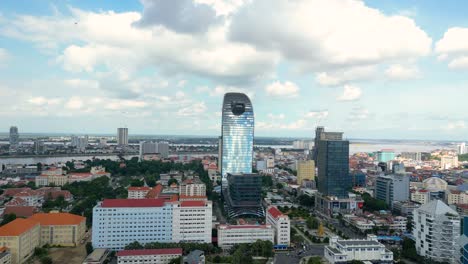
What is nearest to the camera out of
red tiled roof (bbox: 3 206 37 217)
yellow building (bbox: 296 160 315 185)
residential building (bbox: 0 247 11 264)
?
residential building (bbox: 0 247 11 264)

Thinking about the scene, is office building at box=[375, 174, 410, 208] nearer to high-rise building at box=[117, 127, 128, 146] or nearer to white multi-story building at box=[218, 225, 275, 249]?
white multi-story building at box=[218, 225, 275, 249]

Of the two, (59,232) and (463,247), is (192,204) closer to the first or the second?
(59,232)

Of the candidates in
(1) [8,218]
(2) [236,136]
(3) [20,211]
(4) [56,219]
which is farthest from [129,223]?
(2) [236,136]

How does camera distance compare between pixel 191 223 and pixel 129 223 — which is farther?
pixel 191 223

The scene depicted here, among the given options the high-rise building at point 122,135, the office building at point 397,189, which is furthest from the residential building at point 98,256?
the high-rise building at point 122,135

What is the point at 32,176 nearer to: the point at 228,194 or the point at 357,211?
the point at 228,194

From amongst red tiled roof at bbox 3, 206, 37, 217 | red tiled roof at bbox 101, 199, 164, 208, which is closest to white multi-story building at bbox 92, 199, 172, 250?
red tiled roof at bbox 101, 199, 164, 208
